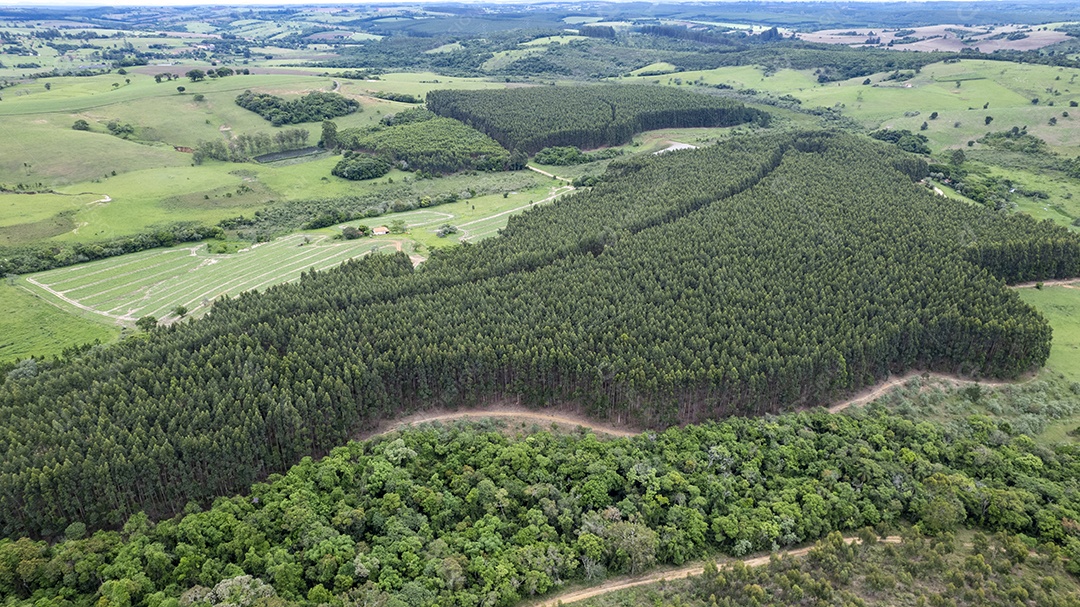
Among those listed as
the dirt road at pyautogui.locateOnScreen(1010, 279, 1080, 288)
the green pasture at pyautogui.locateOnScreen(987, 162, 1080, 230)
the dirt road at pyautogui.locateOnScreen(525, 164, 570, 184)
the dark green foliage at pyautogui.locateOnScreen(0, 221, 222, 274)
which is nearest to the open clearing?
the dark green foliage at pyautogui.locateOnScreen(0, 221, 222, 274)

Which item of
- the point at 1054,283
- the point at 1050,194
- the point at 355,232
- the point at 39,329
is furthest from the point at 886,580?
the point at 1050,194

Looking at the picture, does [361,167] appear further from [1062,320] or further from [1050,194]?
[1050,194]

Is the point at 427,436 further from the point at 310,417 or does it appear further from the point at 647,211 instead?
the point at 647,211

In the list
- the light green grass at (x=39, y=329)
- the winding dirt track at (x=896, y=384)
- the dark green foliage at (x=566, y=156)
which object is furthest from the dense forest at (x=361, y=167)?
the winding dirt track at (x=896, y=384)

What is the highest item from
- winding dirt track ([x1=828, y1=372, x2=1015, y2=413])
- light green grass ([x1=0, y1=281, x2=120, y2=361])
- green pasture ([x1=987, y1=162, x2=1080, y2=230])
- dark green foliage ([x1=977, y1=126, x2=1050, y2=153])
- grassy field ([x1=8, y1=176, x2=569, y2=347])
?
dark green foliage ([x1=977, y1=126, x2=1050, y2=153])

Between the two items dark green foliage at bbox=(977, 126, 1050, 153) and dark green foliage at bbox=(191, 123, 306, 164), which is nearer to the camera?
dark green foliage at bbox=(191, 123, 306, 164)

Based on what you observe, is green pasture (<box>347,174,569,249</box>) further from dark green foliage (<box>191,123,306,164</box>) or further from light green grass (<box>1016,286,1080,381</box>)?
light green grass (<box>1016,286,1080,381</box>)

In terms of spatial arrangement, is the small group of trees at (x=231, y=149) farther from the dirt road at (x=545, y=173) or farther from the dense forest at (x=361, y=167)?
the dirt road at (x=545, y=173)
